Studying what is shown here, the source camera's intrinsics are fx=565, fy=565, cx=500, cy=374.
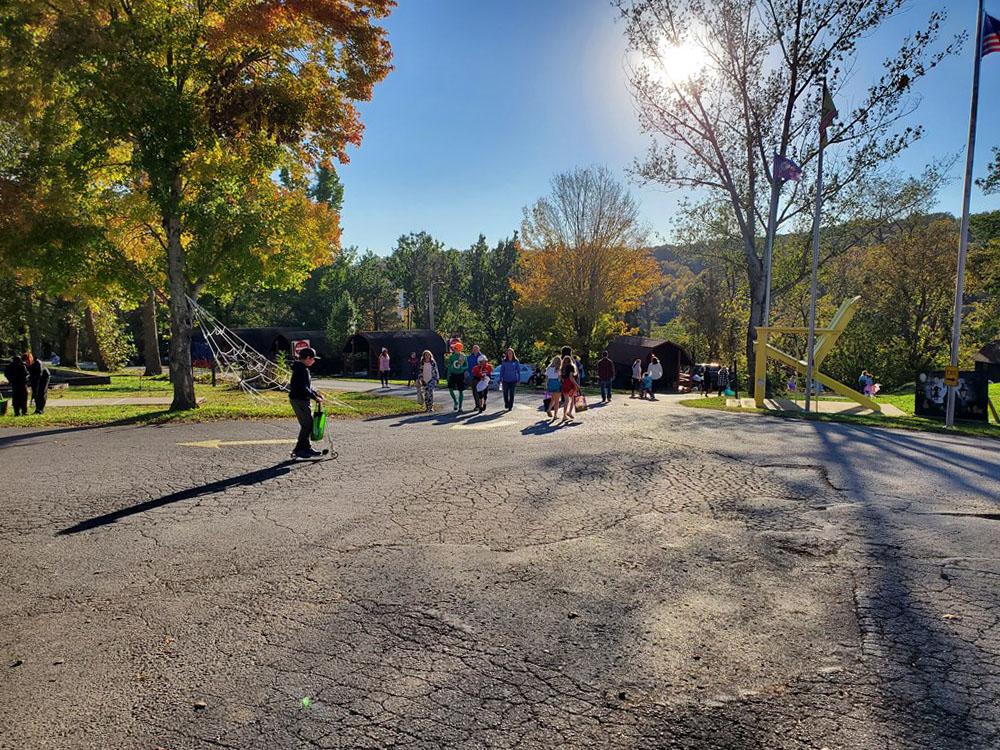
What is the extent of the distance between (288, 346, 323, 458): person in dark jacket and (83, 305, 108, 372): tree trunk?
116 ft

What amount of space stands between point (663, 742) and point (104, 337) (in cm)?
4500

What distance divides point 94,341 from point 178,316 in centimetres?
2834

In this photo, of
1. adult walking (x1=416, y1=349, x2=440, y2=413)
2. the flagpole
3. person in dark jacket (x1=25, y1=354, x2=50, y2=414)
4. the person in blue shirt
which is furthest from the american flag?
person in dark jacket (x1=25, y1=354, x2=50, y2=414)

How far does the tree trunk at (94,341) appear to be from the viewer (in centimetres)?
3638

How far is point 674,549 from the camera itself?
5.39 meters

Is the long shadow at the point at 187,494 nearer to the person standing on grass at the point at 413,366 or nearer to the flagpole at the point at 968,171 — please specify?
the person standing on grass at the point at 413,366

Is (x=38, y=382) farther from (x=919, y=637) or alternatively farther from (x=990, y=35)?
(x=990, y=35)

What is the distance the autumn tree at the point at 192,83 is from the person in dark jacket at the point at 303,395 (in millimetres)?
7393

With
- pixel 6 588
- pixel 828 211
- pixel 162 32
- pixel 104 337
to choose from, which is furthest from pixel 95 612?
pixel 104 337

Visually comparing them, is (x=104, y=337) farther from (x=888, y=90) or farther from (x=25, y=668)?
(x=888, y=90)

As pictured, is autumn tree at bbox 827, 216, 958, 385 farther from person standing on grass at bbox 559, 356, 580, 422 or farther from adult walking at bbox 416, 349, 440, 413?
adult walking at bbox 416, 349, 440, 413

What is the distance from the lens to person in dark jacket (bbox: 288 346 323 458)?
30.0ft

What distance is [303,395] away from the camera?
9.20 meters

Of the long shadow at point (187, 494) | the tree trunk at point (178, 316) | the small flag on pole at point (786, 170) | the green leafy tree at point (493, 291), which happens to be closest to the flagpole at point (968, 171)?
the small flag on pole at point (786, 170)
